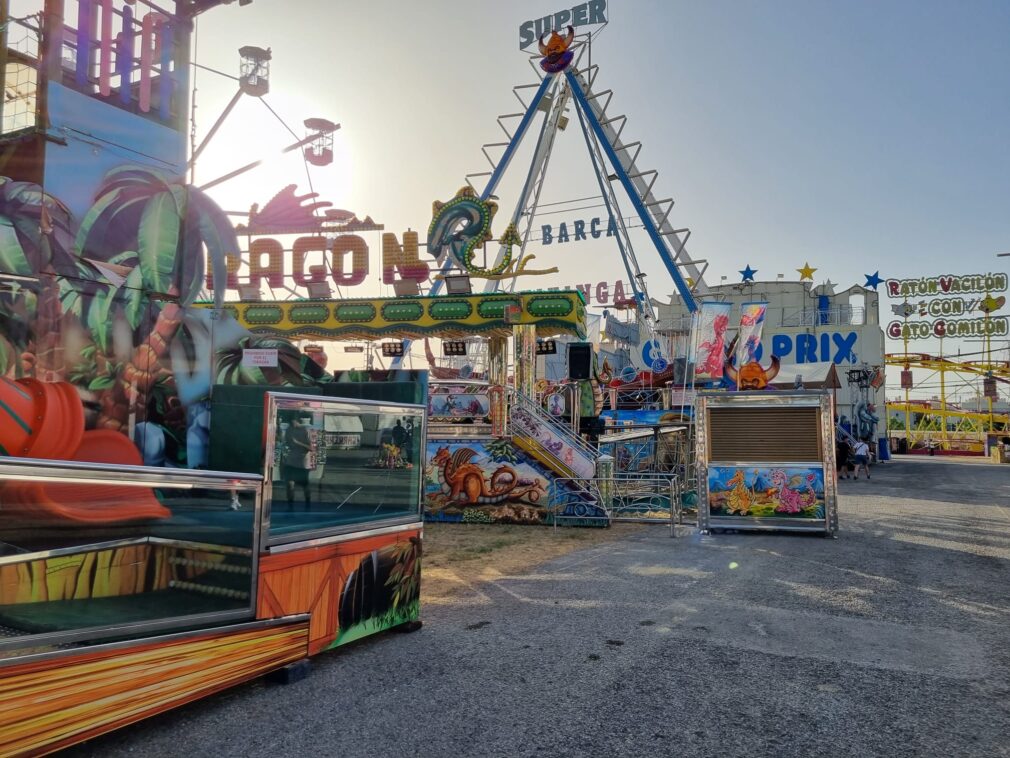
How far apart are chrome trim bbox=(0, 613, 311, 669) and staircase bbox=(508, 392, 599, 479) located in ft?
33.1

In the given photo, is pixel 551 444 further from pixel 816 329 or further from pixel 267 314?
pixel 816 329

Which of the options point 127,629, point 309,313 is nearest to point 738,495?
point 127,629

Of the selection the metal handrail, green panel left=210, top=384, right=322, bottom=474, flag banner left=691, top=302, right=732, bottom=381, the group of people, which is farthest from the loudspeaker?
green panel left=210, top=384, right=322, bottom=474

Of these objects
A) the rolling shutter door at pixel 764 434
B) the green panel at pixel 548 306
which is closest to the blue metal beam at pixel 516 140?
the green panel at pixel 548 306

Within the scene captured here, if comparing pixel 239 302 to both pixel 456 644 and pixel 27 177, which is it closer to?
pixel 27 177

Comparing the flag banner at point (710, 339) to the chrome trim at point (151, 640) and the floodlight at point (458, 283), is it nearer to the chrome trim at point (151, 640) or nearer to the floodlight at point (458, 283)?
the floodlight at point (458, 283)

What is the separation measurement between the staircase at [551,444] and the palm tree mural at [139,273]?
8.06 meters

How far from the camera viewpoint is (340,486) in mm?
5734

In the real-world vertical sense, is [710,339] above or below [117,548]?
above

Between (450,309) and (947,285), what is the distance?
5100 centimetres

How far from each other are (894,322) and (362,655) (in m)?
59.3

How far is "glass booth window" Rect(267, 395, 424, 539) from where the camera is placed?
507 cm

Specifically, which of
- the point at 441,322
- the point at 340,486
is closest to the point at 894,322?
the point at 441,322

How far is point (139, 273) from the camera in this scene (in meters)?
8.14
